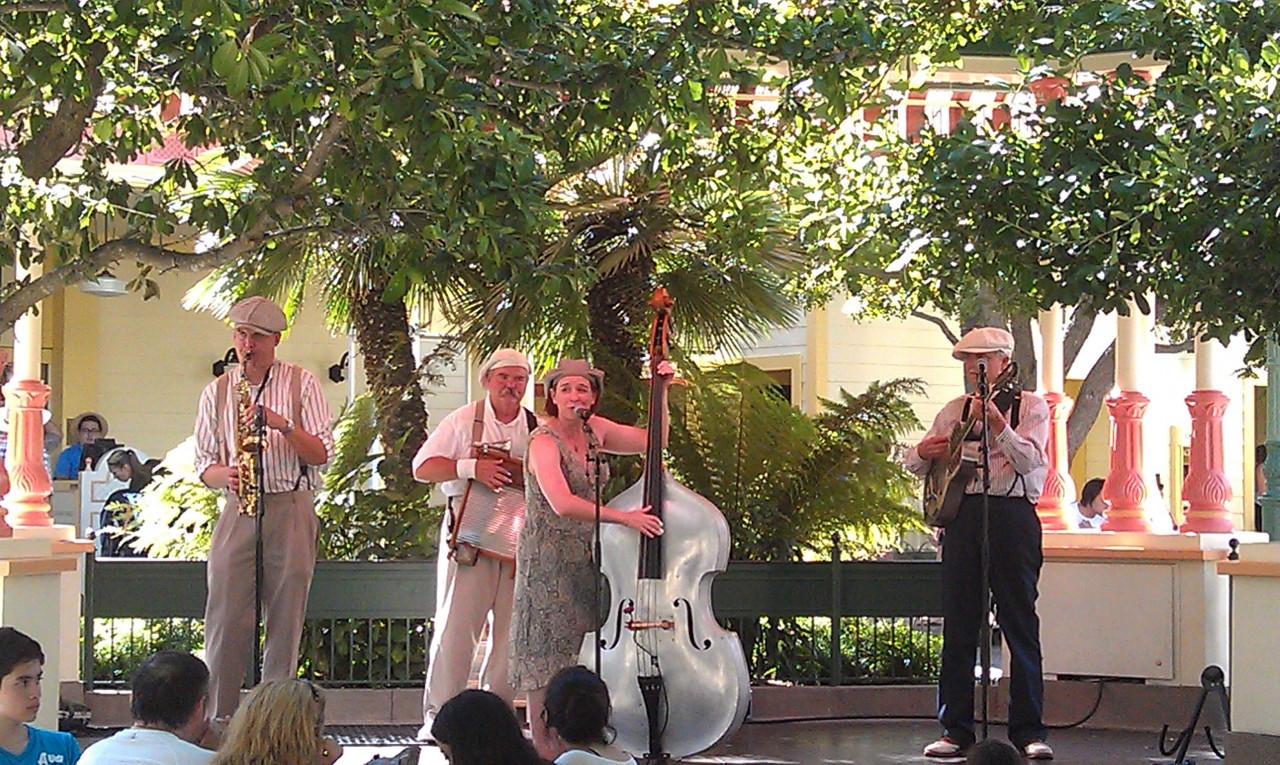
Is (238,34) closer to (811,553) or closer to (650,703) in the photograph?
(650,703)

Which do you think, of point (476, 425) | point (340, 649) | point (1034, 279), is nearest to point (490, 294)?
point (340, 649)

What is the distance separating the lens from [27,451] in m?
10.3

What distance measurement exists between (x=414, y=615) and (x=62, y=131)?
3.91m

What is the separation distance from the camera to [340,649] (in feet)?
33.9

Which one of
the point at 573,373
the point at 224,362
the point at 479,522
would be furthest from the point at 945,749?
the point at 224,362

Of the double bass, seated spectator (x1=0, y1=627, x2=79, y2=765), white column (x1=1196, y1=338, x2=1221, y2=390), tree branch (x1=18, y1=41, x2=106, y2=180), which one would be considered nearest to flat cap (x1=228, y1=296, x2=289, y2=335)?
tree branch (x1=18, y1=41, x2=106, y2=180)

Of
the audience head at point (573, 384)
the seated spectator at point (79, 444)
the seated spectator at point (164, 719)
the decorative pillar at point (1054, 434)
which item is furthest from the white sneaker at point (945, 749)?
the seated spectator at point (79, 444)

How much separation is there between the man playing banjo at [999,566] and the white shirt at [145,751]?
4.09 meters

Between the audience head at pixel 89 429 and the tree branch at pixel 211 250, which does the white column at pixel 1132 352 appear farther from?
the audience head at pixel 89 429

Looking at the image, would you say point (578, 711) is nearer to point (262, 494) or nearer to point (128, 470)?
point (262, 494)

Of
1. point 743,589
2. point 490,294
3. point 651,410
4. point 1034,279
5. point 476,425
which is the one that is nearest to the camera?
point 1034,279

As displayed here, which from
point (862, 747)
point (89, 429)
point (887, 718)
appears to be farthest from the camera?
point (89, 429)

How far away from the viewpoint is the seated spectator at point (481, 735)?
467cm

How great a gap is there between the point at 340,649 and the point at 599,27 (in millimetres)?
4185
